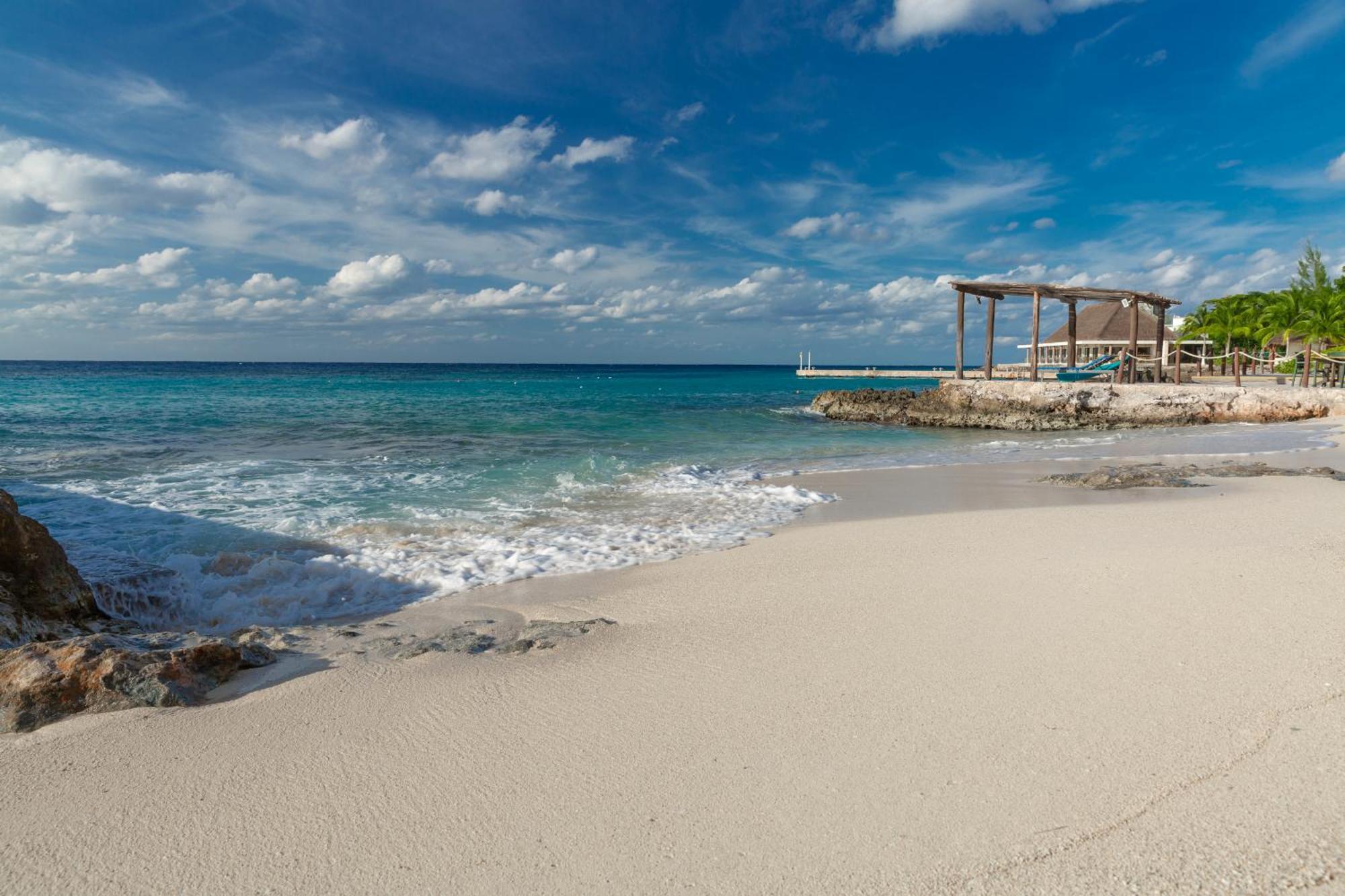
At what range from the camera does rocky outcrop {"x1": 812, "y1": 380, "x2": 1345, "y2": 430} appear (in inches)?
844

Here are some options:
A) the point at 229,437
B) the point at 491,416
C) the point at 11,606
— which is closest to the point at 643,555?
the point at 11,606

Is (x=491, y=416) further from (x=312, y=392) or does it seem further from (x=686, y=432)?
(x=312, y=392)

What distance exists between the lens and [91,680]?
317 cm

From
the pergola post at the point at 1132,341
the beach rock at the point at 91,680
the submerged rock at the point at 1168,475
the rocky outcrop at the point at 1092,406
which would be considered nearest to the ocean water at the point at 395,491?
the beach rock at the point at 91,680

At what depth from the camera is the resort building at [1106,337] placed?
1780 inches

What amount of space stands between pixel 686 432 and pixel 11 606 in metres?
16.9

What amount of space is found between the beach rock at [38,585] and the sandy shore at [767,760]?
1.55 metres

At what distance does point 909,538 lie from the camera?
6496 millimetres

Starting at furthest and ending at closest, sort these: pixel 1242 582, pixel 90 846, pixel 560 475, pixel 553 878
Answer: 1. pixel 560 475
2. pixel 1242 582
3. pixel 90 846
4. pixel 553 878

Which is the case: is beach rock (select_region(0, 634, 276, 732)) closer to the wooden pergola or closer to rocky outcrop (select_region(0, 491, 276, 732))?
rocky outcrop (select_region(0, 491, 276, 732))

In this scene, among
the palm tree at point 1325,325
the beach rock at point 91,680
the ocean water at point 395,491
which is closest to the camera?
the beach rock at point 91,680

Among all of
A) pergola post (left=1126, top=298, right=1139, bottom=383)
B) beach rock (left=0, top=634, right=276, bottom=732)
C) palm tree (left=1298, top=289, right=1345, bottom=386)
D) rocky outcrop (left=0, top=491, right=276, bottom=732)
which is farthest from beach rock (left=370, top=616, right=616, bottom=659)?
palm tree (left=1298, top=289, right=1345, bottom=386)

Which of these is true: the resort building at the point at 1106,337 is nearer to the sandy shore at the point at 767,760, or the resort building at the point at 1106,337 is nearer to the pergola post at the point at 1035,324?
the pergola post at the point at 1035,324

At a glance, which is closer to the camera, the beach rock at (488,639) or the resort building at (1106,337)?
the beach rock at (488,639)
